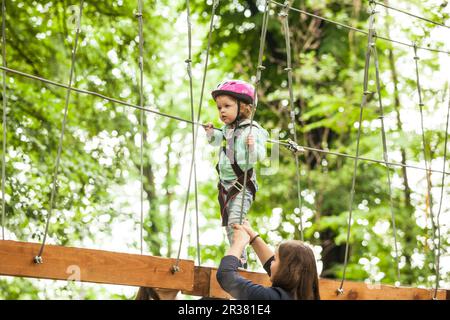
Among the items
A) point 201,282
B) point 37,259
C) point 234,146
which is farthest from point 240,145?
point 37,259

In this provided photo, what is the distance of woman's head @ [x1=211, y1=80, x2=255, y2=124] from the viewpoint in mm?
2541

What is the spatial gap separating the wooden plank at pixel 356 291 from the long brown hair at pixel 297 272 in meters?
0.42

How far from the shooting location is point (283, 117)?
5.80 meters

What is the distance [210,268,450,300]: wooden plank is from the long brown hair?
0.42 metres

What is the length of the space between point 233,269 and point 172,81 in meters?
5.44

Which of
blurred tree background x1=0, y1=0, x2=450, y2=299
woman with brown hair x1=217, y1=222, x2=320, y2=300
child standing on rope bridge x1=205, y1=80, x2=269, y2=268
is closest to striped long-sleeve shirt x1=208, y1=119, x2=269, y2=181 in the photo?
child standing on rope bridge x1=205, y1=80, x2=269, y2=268

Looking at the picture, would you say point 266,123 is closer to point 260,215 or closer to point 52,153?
point 260,215

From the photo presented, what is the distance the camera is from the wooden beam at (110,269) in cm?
200

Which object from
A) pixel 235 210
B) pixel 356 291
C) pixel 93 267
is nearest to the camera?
pixel 93 267

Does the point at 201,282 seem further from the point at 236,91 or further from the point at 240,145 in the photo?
the point at 236,91

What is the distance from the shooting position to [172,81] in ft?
24.2

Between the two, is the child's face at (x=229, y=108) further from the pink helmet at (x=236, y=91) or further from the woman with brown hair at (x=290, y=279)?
the woman with brown hair at (x=290, y=279)

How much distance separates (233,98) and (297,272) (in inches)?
31.5
